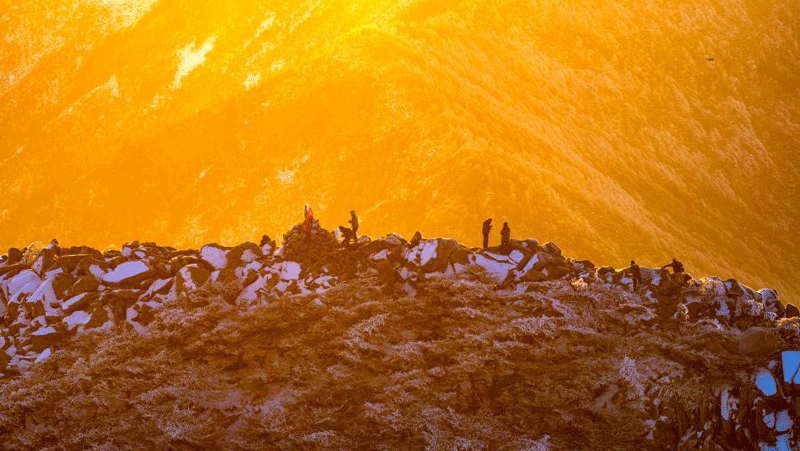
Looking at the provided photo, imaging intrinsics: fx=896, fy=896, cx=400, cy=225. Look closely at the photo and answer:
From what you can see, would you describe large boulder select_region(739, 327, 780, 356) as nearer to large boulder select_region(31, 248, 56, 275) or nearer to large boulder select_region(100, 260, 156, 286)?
large boulder select_region(100, 260, 156, 286)

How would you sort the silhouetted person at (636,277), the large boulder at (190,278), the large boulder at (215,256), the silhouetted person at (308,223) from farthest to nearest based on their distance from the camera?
the large boulder at (215,256)
the silhouetted person at (308,223)
the large boulder at (190,278)
the silhouetted person at (636,277)

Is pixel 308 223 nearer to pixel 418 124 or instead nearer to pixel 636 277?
pixel 636 277

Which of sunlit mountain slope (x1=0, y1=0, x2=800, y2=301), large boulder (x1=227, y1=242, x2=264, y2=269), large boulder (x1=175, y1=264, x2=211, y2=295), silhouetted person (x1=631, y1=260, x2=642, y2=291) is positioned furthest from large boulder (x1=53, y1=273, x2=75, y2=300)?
sunlit mountain slope (x1=0, y1=0, x2=800, y2=301)

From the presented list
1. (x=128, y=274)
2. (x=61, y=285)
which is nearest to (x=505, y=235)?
(x=128, y=274)

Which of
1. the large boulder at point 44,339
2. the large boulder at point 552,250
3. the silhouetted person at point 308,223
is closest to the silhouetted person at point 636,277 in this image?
the large boulder at point 552,250

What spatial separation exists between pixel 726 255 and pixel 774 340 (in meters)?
45.6

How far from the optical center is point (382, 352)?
880 inches

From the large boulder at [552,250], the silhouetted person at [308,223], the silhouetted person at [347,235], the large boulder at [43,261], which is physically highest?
the silhouetted person at [308,223]

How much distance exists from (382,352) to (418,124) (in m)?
45.4

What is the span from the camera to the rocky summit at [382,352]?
19.9 meters

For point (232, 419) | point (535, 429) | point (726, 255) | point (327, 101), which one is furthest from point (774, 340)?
point (327, 101)

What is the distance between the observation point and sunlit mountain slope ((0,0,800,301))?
204 ft

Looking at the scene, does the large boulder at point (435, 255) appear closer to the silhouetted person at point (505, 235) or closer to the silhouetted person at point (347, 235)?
the silhouetted person at point (505, 235)

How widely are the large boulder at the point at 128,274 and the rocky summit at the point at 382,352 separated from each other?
0.06m
